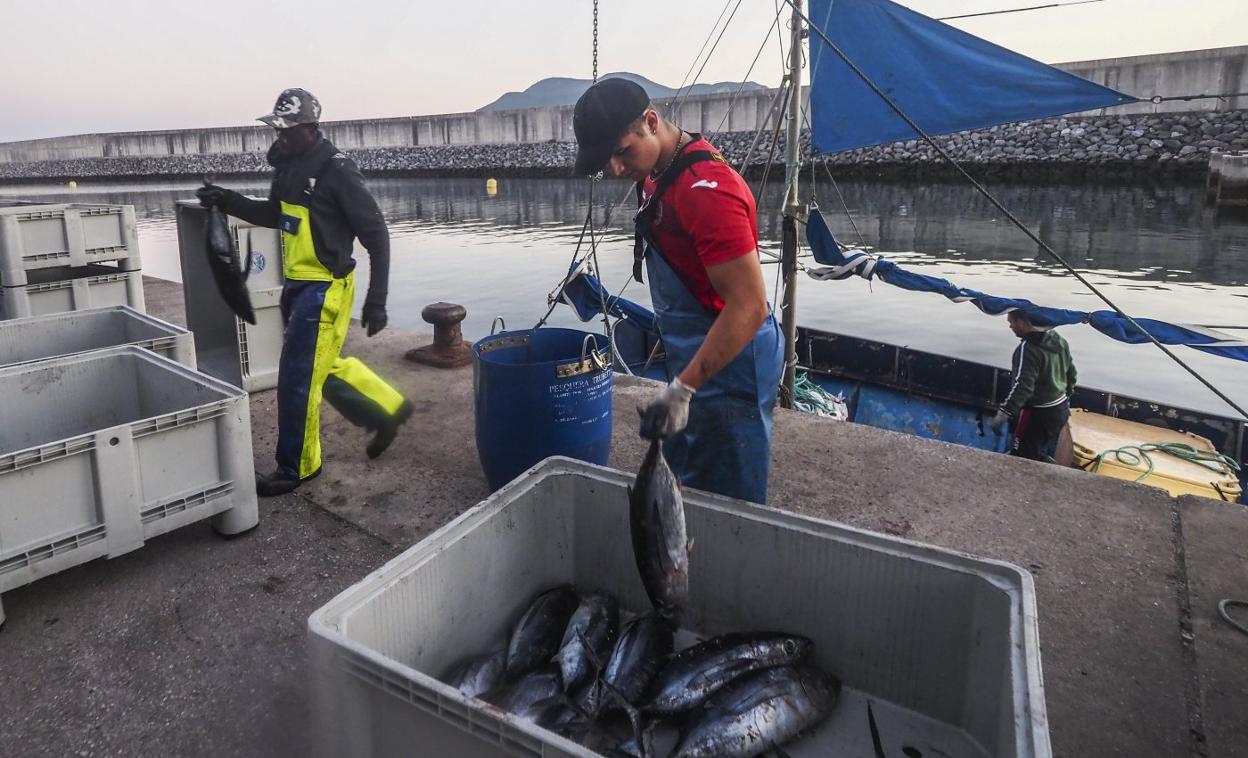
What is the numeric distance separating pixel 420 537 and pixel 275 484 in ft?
3.26

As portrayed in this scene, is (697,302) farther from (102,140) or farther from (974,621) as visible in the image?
(102,140)

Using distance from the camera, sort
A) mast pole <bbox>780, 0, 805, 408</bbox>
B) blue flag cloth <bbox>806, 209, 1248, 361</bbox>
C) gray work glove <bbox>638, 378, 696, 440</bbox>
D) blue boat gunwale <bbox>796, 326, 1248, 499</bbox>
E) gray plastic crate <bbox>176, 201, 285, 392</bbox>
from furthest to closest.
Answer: blue boat gunwale <bbox>796, 326, 1248, 499</bbox>, mast pole <bbox>780, 0, 805, 408</bbox>, blue flag cloth <bbox>806, 209, 1248, 361</bbox>, gray plastic crate <bbox>176, 201, 285, 392</bbox>, gray work glove <bbox>638, 378, 696, 440</bbox>

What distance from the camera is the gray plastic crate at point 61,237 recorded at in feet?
17.3

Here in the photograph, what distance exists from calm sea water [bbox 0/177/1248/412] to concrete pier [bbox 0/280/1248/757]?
12.1 ft

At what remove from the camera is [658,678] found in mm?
2229

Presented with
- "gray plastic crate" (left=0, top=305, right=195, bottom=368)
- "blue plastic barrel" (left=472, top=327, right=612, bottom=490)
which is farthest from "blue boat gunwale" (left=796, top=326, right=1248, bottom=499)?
"gray plastic crate" (left=0, top=305, right=195, bottom=368)

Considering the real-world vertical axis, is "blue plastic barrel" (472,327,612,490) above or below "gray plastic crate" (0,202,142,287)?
below

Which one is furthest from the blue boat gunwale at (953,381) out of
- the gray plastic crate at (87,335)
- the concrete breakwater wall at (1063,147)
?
the concrete breakwater wall at (1063,147)

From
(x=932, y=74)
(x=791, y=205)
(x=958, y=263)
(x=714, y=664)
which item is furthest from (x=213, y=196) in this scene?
(x=958, y=263)

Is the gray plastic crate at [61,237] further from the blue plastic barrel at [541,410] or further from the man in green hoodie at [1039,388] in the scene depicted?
the man in green hoodie at [1039,388]

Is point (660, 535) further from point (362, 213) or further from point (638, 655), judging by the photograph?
point (362, 213)

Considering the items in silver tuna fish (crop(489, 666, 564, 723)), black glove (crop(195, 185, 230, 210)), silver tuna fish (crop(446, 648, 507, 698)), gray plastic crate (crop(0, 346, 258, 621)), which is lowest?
silver tuna fish (crop(446, 648, 507, 698))

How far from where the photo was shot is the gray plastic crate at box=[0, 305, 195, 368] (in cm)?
421

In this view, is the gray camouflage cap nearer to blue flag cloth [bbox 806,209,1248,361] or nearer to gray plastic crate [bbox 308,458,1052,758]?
gray plastic crate [bbox 308,458,1052,758]
